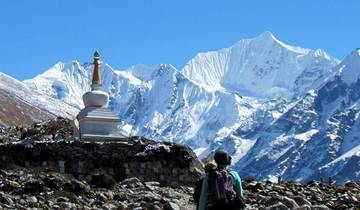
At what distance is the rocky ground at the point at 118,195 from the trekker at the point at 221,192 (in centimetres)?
627

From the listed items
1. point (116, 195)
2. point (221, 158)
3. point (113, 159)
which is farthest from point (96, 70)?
point (221, 158)

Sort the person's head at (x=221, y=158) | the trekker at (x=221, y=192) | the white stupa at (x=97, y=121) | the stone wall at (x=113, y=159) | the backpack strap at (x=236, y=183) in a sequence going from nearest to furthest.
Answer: the trekker at (x=221, y=192) → the backpack strap at (x=236, y=183) → the person's head at (x=221, y=158) → the stone wall at (x=113, y=159) → the white stupa at (x=97, y=121)

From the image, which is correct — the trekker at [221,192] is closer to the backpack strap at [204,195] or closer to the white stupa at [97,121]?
the backpack strap at [204,195]

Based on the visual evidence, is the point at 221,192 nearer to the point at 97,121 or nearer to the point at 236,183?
the point at 236,183

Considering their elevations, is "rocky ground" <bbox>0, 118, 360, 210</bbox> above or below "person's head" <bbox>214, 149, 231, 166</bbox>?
above

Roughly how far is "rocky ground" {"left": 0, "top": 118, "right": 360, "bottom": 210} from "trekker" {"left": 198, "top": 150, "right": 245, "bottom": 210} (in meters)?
6.27

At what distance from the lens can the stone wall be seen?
29.8 metres

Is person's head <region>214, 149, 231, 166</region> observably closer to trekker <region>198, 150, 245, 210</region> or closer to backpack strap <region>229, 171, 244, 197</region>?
trekker <region>198, 150, 245, 210</region>

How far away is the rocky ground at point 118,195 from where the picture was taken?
21.3m

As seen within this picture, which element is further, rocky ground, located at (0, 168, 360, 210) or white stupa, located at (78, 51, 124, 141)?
white stupa, located at (78, 51, 124, 141)

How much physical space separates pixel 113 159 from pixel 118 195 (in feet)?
22.1

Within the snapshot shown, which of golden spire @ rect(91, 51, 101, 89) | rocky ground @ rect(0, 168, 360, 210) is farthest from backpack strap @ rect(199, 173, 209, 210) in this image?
golden spire @ rect(91, 51, 101, 89)

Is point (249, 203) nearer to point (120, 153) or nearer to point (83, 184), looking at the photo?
point (83, 184)

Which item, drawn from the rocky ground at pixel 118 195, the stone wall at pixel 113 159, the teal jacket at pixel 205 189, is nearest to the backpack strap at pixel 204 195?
the teal jacket at pixel 205 189
